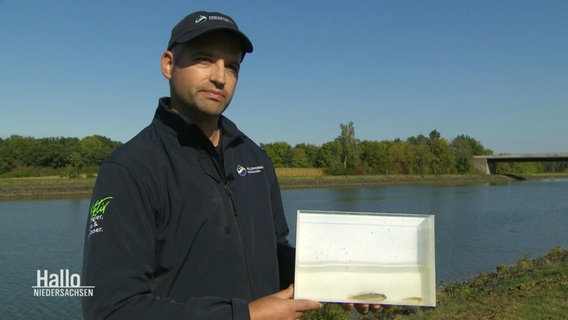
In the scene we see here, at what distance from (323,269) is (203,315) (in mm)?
629

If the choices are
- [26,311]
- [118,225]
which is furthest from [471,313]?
[26,311]

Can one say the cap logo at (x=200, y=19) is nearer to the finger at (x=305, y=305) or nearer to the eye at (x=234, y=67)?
the eye at (x=234, y=67)

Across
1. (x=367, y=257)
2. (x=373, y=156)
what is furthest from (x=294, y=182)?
(x=367, y=257)

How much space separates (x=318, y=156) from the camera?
77.5m

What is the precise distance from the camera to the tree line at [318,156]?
58.2m

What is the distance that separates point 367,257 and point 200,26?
1214 mm

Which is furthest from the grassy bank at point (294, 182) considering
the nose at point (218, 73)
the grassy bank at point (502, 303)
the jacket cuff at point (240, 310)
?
the jacket cuff at point (240, 310)

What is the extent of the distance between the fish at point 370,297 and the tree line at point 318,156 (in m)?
56.4

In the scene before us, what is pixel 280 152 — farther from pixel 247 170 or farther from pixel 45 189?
pixel 247 170

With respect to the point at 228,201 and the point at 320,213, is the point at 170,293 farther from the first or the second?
the point at 320,213

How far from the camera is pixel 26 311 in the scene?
31.6 feet

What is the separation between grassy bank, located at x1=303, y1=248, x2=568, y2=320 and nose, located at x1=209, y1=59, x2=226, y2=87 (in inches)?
200

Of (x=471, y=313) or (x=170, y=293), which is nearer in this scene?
(x=170, y=293)

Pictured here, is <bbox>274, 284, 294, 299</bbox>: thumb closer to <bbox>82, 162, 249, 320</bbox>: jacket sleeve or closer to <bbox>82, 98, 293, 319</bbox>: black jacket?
<bbox>82, 98, 293, 319</bbox>: black jacket
